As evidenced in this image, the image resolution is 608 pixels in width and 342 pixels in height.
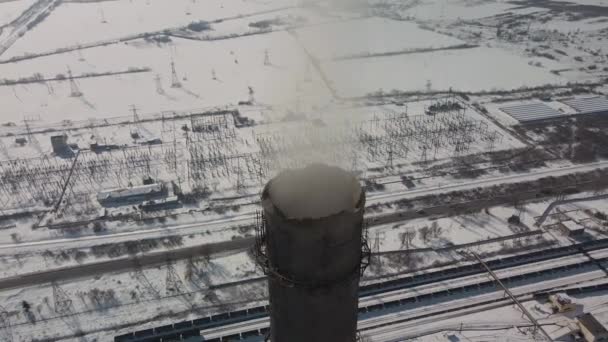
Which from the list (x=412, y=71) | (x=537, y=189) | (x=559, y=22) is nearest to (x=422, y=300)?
(x=537, y=189)

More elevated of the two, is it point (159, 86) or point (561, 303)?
point (159, 86)

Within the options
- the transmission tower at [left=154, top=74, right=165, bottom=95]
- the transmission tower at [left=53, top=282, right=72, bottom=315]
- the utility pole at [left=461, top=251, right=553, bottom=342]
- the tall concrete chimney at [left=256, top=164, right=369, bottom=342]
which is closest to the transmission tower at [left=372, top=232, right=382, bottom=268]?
the utility pole at [left=461, top=251, right=553, bottom=342]

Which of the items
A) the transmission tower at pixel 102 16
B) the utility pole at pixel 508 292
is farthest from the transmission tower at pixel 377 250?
the transmission tower at pixel 102 16

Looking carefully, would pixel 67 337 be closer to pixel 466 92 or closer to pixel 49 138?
pixel 49 138

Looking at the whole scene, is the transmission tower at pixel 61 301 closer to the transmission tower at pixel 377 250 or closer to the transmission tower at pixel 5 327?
the transmission tower at pixel 5 327

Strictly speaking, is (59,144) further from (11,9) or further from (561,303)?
(11,9)

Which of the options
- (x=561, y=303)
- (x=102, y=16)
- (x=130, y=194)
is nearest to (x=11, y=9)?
(x=102, y=16)
